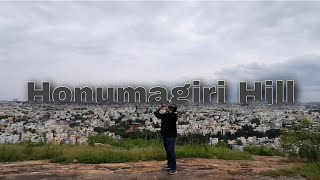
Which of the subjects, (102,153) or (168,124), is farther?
(102,153)

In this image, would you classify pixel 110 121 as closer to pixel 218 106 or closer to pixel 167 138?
pixel 218 106

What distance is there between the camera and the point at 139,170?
9.51m

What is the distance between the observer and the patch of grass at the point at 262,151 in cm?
1376

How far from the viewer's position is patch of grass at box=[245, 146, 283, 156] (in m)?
13.8

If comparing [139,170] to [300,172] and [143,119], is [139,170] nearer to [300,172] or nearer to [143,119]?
[300,172]

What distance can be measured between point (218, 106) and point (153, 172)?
1667 cm

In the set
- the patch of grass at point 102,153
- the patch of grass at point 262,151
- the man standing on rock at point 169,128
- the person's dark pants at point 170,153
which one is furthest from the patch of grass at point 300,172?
the patch of grass at point 262,151

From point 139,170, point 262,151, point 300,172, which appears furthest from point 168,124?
point 262,151

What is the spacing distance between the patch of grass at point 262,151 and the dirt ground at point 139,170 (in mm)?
2685

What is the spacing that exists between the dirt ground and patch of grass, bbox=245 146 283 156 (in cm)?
269

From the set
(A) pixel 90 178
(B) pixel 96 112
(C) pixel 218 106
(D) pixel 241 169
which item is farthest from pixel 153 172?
(B) pixel 96 112

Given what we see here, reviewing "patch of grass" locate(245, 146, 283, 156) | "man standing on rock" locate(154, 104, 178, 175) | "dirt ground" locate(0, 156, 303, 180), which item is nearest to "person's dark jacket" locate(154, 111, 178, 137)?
"man standing on rock" locate(154, 104, 178, 175)

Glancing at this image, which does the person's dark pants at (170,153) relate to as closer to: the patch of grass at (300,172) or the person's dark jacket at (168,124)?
the person's dark jacket at (168,124)

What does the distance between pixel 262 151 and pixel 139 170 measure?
5.99m
